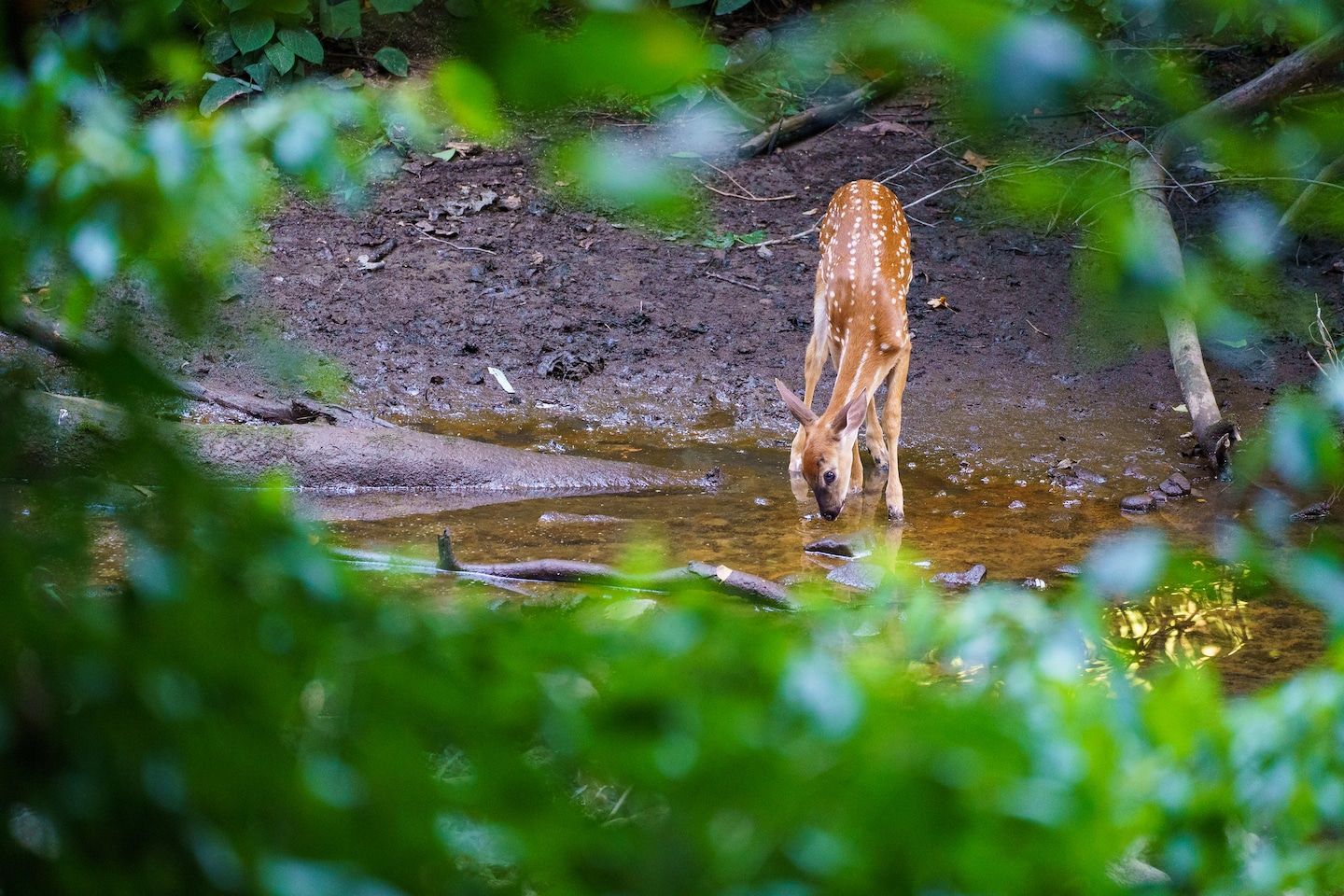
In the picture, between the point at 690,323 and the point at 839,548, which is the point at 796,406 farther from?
the point at 690,323

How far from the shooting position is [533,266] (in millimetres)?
8688

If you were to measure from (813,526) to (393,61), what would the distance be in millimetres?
6045

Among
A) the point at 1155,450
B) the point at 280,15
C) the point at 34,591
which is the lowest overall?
the point at 1155,450

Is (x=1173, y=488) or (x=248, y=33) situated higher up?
(x=248, y=33)

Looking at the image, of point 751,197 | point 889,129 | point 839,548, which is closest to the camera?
point 839,548

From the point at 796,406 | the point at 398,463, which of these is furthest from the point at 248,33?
the point at 796,406

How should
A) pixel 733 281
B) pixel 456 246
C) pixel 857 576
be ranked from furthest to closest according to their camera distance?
pixel 456 246 → pixel 733 281 → pixel 857 576

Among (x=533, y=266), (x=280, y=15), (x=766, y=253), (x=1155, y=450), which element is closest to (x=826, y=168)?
→ (x=766, y=253)

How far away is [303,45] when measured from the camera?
9555 millimetres

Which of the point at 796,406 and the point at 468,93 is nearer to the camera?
the point at 468,93

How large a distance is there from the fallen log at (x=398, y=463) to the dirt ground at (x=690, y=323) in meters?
0.86

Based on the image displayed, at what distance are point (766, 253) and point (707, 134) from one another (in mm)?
8391

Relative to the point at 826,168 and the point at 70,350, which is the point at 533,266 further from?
the point at 70,350

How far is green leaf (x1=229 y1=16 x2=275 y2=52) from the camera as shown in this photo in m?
9.08
